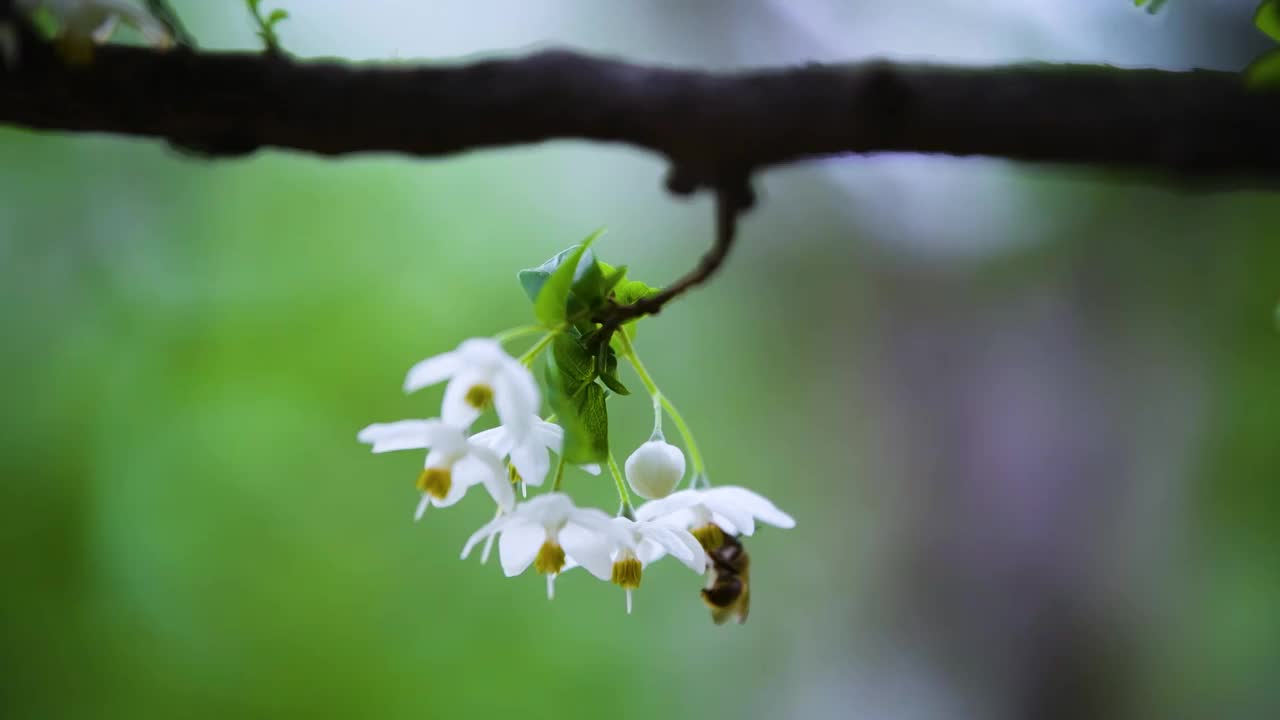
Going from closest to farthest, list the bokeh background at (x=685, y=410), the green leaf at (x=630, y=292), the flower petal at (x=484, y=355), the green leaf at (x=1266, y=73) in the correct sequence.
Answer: the green leaf at (x=1266, y=73) → the flower petal at (x=484, y=355) → the green leaf at (x=630, y=292) → the bokeh background at (x=685, y=410)

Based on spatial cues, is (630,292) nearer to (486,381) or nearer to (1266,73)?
(486,381)

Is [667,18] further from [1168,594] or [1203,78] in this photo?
[1203,78]

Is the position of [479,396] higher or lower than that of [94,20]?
lower

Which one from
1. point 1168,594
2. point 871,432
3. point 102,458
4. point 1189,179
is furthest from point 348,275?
point 1168,594

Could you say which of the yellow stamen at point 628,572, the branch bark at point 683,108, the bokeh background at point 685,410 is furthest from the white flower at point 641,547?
the bokeh background at point 685,410

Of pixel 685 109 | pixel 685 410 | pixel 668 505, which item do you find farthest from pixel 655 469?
pixel 685 410

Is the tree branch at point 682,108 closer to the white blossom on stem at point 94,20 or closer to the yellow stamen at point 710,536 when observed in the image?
the white blossom on stem at point 94,20
